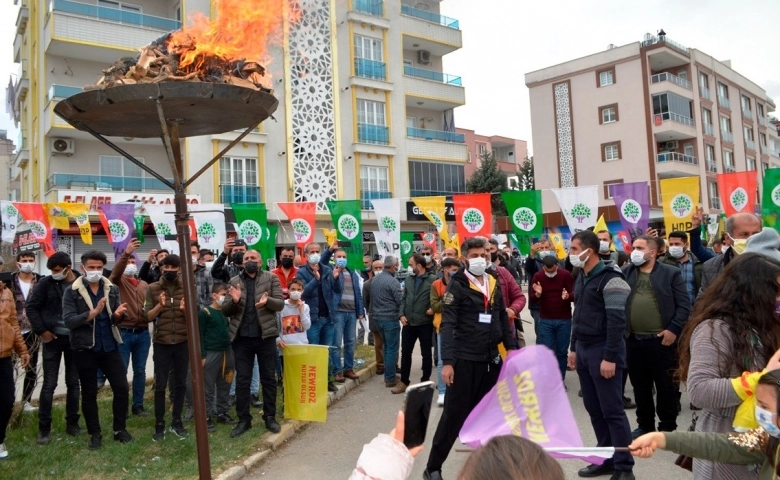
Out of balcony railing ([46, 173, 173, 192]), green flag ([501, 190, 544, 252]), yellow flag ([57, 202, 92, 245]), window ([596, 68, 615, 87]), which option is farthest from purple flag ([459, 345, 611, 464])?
A: window ([596, 68, 615, 87])

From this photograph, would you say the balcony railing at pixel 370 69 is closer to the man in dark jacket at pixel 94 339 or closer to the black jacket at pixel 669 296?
the man in dark jacket at pixel 94 339

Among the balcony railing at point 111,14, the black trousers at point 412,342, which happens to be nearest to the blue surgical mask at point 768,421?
the black trousers at point 412,342

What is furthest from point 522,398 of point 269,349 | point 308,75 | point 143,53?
point 308,75

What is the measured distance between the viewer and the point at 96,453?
5.94 m

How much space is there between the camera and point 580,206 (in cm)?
1295

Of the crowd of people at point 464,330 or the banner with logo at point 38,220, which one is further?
the banner with logo at point 38,220

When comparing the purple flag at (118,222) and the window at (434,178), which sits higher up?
the window at (434,178)

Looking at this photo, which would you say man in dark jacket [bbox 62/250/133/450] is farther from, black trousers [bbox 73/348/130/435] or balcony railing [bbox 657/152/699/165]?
balcony railing [bbox 657/152/699/165]

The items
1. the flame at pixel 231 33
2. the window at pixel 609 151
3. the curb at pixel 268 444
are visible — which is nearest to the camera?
the flame at pixel 231 33

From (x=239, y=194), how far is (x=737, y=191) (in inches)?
816

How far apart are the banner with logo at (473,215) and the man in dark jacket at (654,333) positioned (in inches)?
336

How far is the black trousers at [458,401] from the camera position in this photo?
5.12m

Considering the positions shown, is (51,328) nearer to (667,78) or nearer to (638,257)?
(638,257)

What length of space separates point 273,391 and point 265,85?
3695 millimetres
